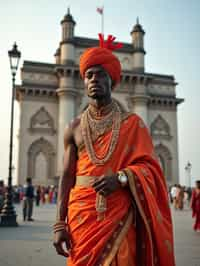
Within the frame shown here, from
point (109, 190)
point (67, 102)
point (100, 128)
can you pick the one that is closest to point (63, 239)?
point (109, 190)

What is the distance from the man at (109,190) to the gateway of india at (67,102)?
85.0 feet

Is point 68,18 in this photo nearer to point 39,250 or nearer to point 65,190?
point 39,250

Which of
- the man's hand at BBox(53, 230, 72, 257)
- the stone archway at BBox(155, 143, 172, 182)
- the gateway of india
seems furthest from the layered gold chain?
the stone archway at BBox(155, 143, 172, 182)

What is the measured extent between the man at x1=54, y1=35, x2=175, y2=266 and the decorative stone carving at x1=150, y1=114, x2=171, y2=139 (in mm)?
30706

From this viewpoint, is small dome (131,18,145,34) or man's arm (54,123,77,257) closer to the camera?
man's arm (54,123,77,257)

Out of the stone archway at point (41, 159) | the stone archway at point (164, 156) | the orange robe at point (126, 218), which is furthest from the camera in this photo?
the stone archway at point (164, 156)

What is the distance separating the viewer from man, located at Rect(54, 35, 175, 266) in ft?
6.67

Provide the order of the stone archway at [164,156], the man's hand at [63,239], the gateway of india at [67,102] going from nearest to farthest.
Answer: the man's hand at [63,239] → the gateway of india at [67,102] → the stone archway at [164,156]

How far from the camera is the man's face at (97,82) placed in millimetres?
2354

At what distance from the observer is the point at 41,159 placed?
94.9 ft

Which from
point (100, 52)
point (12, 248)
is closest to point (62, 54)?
point (12, 248)

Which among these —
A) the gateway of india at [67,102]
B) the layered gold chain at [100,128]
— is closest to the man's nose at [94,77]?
the layered gold chain at [100,128]

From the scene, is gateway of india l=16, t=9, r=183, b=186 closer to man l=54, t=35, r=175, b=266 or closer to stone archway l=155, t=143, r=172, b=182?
stone archway l=155, t=143, r=172, b=182

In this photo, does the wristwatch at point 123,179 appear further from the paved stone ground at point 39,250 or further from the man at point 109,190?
the paved stone ground at point 39,250
